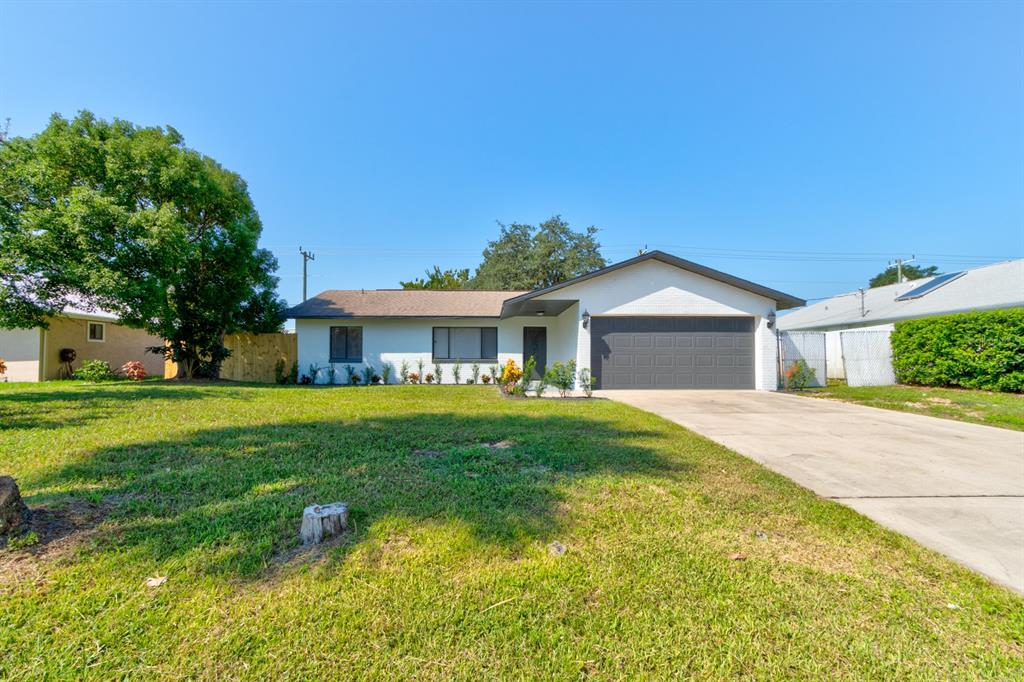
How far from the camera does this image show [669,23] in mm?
10758

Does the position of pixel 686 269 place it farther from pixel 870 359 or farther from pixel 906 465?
pixel 906 465

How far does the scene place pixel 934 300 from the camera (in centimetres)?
1708

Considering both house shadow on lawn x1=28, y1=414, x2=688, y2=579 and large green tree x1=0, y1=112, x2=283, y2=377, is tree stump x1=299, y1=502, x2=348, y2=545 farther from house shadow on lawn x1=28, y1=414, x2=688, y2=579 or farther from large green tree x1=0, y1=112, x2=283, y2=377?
large green tree x1=0, y1=112, x2=283, y2=377

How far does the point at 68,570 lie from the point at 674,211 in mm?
27034

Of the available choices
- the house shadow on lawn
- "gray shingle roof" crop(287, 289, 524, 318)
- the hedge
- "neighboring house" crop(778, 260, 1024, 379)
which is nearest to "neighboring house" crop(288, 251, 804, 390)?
"gray shingle roof" crop(287, 289, 524, 318)

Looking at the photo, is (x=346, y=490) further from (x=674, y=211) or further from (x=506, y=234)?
(x=506, y=234)

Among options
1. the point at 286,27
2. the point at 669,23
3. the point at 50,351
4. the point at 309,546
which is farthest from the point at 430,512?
the point at 50,351

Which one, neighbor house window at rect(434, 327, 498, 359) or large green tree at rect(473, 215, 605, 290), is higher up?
large green tree at rect(473, 215, 605, 290)

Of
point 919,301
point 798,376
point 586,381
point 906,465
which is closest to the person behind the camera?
point 906,465

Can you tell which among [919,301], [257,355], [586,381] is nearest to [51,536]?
[586,381]

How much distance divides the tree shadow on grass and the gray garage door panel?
Result: 10294 millimetres

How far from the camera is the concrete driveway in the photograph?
113 inches

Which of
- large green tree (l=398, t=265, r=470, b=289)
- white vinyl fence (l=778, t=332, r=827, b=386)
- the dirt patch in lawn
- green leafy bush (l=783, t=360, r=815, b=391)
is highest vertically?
large green tree (l=398, t=265, r=470, b=289)

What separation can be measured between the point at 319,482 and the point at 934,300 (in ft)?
78.1
